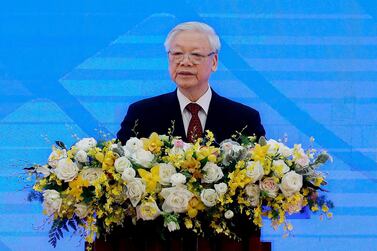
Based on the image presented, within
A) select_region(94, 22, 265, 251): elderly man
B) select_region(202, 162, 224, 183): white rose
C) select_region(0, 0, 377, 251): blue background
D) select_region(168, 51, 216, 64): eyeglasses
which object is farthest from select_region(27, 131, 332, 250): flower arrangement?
select_region(0, 0, 377, 251): blue background

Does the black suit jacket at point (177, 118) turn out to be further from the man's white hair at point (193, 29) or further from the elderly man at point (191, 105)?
the man's white hair at point (193, 29)

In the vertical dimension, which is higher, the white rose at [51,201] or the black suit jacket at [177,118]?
the black suit jacket at [177,118]

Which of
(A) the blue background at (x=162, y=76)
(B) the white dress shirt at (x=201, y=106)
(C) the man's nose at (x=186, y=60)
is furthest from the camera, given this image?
(A) the blue background at (x=162, y=76)

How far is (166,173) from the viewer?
242cm

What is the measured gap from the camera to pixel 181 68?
10.3 ft

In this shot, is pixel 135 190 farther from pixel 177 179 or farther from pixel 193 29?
pixel 193 29

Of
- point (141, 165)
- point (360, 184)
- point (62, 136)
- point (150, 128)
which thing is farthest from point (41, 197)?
point (360, 184)

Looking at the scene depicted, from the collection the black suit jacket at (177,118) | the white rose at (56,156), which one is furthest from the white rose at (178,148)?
the black suit jacket at (177,118)

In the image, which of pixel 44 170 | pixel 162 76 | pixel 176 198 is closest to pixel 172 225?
pixel 176 198

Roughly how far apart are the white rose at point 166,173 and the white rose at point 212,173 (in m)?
0.10

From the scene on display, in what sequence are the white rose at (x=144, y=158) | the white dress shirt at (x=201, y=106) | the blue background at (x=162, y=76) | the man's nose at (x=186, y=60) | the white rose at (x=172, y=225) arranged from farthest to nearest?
the blue background at (x=162, y=76) → the white dress shirt at (x=201, y=106) → the man's nose at (x=186, y=60) → the white rose at (x=144, y=158) → the white rose at (x=172, y=225)

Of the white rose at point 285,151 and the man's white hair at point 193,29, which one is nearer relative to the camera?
the white rose at point 285,151

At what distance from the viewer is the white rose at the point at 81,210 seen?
7.94 feet

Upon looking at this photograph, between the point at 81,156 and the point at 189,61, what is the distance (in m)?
0.81
